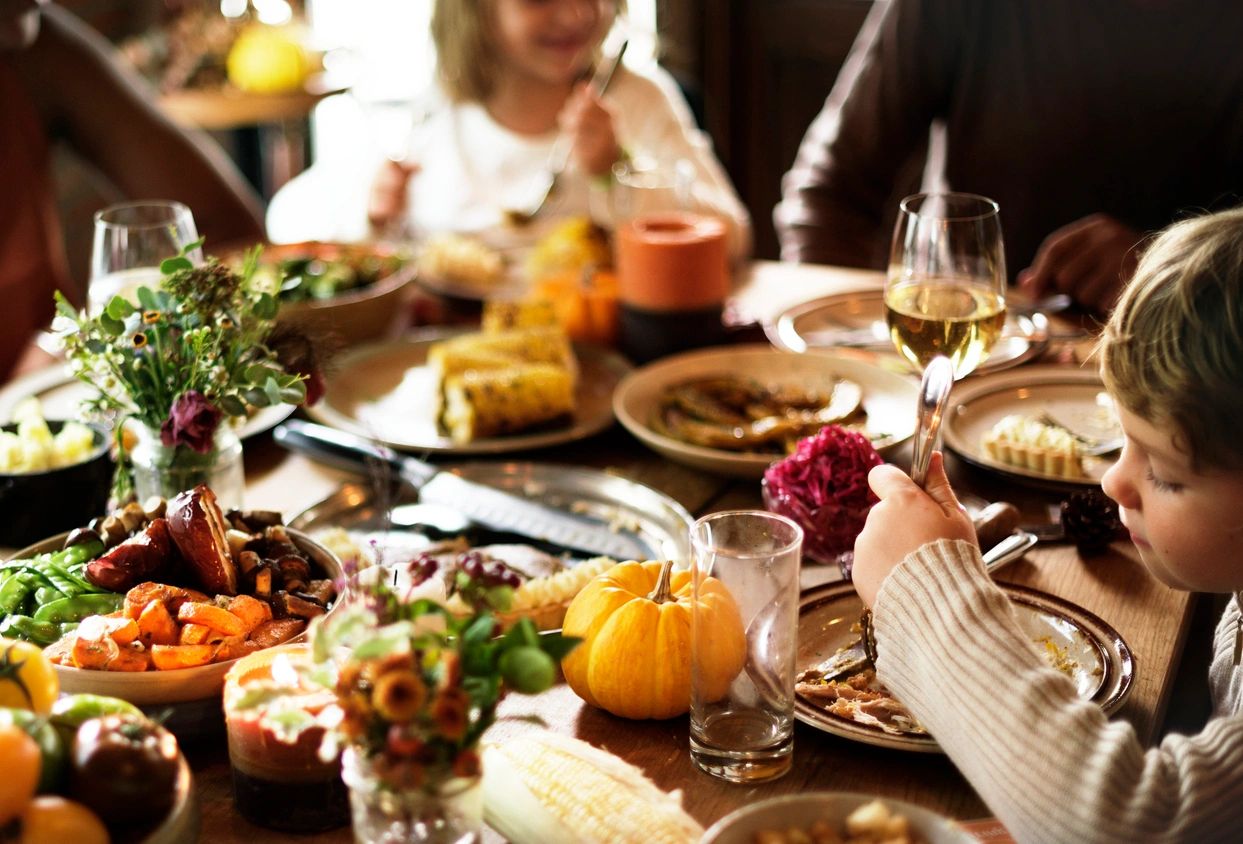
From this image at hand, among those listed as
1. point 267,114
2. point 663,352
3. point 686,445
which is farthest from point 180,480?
point 267,114

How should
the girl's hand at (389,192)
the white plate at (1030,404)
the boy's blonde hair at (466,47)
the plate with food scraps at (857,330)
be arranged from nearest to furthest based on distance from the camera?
1. the white plate at (1030,404)
2. the plate with food scraps at (857,330)
3. the girl's hand at (389,192)
4. the boy's blonde hair at (466,47)

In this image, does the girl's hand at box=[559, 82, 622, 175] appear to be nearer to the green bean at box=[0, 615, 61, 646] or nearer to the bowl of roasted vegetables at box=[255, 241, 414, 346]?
the bowl of roasted vegetables at box=[255, 241, 414, 346]

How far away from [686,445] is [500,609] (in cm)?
80

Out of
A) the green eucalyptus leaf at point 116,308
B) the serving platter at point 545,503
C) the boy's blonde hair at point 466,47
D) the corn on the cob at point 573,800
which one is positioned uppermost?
the boy's blonde hair at point 466,47

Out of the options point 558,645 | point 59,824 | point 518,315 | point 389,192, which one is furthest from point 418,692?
point 389,192

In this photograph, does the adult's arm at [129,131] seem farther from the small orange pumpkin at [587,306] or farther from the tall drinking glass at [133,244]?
the tall drinking glass at [133,244]

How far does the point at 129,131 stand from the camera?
8.75 feet

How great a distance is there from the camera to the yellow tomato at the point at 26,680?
33.5 inches

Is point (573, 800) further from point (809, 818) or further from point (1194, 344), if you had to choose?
point (1194, 344)

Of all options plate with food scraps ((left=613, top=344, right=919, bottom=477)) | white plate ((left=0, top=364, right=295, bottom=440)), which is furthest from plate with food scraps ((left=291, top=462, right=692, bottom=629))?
white plate ((left=0, top=364, right=295, bottom=440))

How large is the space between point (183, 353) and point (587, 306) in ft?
2.77

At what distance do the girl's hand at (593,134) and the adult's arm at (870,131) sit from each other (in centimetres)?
50

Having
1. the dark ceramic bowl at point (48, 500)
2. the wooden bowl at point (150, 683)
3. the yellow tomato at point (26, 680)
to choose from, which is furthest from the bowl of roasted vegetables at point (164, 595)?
the dark ceramic bowl at point (48, 500)

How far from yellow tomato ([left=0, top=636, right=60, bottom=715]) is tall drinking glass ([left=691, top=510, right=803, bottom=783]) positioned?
46cm
